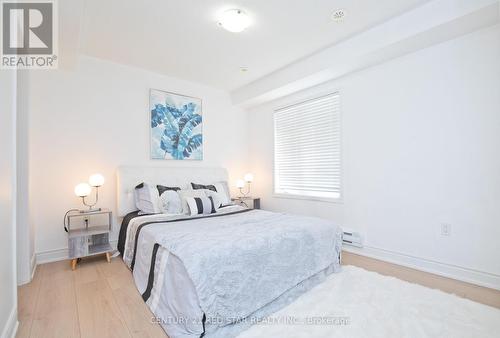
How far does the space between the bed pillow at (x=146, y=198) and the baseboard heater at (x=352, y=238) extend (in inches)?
103

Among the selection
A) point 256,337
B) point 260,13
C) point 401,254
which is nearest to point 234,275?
point 256,337

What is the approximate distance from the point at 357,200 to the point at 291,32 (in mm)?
2302

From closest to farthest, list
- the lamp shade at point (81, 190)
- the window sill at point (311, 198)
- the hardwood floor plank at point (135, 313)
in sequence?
the hardwood floor plank at point (135, 313), the lamp shade at point (81, 190), the window sill at point (311, 198)

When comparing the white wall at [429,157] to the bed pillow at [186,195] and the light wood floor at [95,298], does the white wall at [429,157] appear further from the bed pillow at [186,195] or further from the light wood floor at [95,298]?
the bed pillow at [186,195]

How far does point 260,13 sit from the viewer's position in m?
2.49

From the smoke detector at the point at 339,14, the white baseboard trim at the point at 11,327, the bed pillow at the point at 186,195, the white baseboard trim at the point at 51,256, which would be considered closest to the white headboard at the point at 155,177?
the bed pillow at the point at 186,195

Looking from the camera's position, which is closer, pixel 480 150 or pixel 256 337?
pixel 256 337

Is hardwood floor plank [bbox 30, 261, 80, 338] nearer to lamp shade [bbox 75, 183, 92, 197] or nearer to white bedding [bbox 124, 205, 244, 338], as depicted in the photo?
white bedding [bbox 124, 205, 244, 338]

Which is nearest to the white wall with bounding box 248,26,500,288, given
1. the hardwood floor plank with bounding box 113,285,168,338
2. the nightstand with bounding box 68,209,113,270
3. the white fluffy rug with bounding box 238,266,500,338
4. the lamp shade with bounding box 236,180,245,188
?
the white fluffy rug with bounding box 238,266,500,338

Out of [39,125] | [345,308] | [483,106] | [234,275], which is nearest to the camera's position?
[234,275]

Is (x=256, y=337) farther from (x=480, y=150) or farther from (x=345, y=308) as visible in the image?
(x=480, y=150)

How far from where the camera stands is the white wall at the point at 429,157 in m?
2.37

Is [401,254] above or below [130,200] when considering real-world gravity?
below

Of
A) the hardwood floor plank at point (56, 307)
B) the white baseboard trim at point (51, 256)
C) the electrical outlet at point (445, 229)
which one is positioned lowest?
the hardwood floor plank at point (56, 307)
